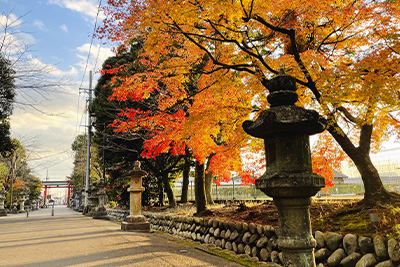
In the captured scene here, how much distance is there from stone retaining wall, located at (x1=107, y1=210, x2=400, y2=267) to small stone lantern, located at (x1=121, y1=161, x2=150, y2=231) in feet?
4.63

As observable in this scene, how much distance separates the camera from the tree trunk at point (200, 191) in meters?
10.2

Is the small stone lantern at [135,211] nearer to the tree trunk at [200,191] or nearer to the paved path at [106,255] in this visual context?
the tree trunk at [200,191]

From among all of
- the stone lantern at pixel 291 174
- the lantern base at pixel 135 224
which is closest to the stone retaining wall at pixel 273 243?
the lantern base at pixel 135 224

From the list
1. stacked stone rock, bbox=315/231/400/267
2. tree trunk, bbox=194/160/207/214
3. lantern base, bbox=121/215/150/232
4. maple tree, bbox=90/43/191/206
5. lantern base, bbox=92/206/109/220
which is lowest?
lantern base, bbox=92/206/109/220

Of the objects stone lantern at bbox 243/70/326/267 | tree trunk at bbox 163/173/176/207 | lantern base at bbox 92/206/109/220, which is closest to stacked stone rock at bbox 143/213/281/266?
stone lantern at bbox 243/70/326/267

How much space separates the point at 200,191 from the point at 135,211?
263 centimetres

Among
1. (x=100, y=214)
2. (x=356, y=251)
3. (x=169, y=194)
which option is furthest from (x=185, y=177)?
(x=356, y=251)

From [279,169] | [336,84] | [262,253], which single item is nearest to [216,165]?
[262,253]

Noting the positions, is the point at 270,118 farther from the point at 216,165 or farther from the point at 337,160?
the point at 216,165

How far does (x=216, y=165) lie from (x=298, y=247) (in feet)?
29.5

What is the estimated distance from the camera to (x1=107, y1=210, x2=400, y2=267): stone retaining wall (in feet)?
12.8

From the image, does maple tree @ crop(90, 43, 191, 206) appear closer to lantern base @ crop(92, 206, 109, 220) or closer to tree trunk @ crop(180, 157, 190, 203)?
tree trunk @ crop(180, 157, 190, 203)

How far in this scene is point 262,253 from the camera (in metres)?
5.85

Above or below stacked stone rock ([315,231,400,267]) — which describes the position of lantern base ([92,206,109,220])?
below
